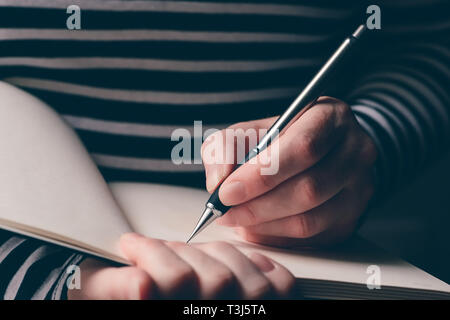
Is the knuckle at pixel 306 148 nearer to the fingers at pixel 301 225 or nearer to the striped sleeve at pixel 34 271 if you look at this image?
the fingers at pixel 301 225

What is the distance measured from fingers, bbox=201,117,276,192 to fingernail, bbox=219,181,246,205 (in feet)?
0.07

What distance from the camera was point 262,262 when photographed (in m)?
0.30

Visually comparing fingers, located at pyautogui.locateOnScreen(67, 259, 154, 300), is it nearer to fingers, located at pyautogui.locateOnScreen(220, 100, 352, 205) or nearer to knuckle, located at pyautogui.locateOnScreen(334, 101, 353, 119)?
fingers, located at pyautogui.locateOnScreen(220, 100, 352, 205)

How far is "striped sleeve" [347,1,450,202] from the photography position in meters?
0.46

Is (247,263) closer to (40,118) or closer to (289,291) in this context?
(289,291)

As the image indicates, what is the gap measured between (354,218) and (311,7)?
27 cm

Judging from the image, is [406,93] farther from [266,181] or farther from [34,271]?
[34,271]

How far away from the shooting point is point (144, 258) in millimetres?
274

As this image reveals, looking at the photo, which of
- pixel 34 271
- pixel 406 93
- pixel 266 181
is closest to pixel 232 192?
pixel 266 181

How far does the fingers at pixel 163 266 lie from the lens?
10.2 inches

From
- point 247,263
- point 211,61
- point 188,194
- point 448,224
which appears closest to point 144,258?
point 247,263

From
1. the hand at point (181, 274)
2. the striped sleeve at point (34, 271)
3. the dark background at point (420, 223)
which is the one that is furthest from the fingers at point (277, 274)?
the dark background at point (420, 223)

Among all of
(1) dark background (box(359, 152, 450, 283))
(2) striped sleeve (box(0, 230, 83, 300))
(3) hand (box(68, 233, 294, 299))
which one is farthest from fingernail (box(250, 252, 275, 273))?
(1) dark background (box(359, 152, 450, 283))

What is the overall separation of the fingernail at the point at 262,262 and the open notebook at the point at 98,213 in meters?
0.02
